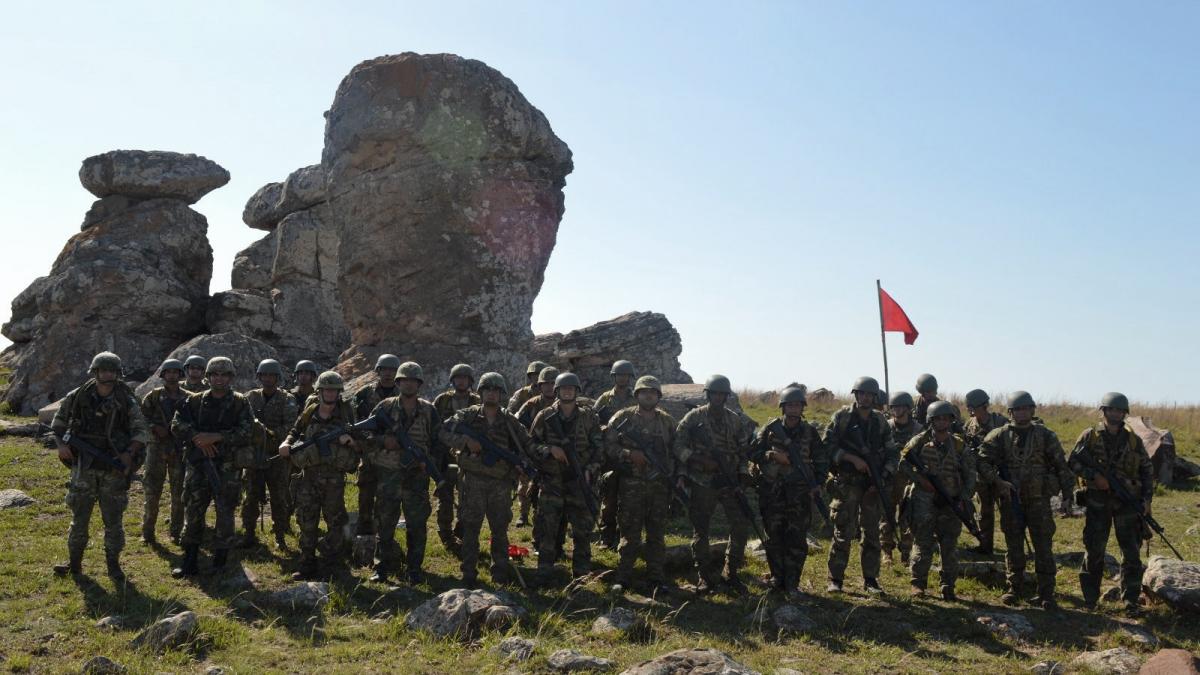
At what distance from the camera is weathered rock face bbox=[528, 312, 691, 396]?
22938 mm

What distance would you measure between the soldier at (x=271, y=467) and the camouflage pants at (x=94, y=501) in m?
1.54

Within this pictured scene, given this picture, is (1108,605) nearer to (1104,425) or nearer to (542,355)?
(1104,425)

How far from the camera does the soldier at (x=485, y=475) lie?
9578 millimetres

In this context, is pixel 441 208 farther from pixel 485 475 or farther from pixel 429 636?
pixel 429 636

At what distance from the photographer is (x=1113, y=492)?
955 cm

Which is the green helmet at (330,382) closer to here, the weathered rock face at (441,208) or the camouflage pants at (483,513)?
the camouflage pants at (483,513)

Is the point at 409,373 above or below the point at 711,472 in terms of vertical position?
above

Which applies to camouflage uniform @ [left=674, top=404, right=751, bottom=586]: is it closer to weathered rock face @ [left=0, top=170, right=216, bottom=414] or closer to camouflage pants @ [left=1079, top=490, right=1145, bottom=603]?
camouflage pants @ [left=1079, top=490, right=1145, bottom=603]

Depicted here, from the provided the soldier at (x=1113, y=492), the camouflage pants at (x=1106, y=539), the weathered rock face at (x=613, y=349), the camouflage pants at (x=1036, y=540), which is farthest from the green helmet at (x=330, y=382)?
the weathered rock face at (x=613, y=349)

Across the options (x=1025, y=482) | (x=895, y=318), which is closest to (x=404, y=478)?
(x=1025, y=482)

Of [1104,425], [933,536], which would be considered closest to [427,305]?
[933,536]

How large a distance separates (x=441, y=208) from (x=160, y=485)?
7.25 metres

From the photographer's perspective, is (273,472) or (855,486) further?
(273,472)

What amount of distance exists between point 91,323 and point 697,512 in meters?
16.2
